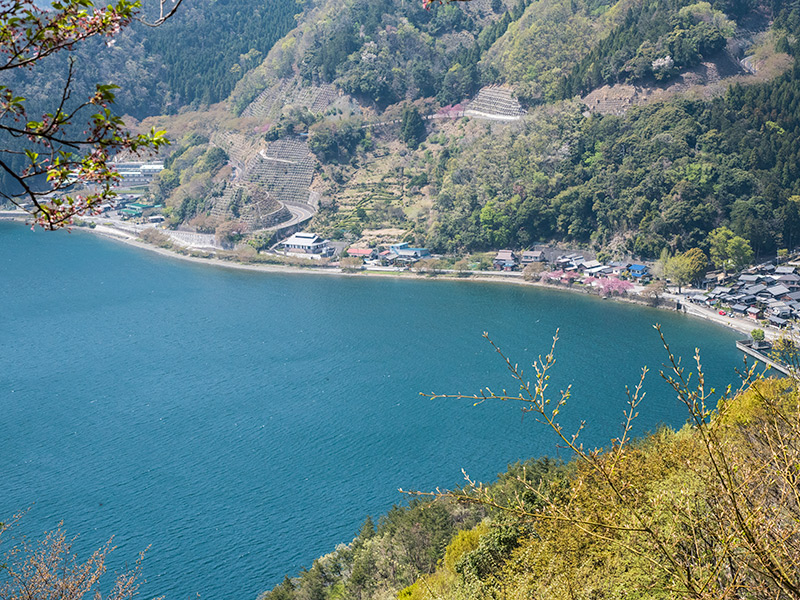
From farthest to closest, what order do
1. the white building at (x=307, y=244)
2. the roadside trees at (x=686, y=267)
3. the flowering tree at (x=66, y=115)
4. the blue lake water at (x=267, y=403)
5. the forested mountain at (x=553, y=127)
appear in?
the white building at (x=307, y=244), the forested mountain at (x=553, y=127), the roadside trees at (x=686, y=267), the blue lake water at (x=267, y=403), the flowering tree at (x=66, y=115)

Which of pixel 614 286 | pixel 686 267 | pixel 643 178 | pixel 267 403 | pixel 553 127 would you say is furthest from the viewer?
pixel 553 127

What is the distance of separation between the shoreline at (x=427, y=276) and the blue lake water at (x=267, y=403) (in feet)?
2.76

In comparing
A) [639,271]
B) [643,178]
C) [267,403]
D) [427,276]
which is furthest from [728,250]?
[267,403]

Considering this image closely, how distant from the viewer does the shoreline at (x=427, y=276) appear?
32703 mm

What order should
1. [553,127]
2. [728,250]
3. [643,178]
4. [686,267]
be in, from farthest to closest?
[553,127], [643,178], [728,250], [686,267]

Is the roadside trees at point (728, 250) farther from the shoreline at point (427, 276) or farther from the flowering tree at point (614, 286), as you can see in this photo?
the flowering tree at point (614, 286)

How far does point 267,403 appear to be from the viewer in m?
→ 26.2

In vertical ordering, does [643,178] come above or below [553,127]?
below

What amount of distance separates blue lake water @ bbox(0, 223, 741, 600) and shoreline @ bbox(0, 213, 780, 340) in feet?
2.76

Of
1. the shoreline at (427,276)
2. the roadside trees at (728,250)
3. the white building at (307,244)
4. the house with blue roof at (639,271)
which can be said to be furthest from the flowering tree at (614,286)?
the white building at (307,244)

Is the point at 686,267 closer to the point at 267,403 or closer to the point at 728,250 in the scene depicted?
the point at 728,250

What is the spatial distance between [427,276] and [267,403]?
2017cm

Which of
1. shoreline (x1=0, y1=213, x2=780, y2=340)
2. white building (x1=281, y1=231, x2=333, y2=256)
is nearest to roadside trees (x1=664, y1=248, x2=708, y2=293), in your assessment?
shoreline (x1=0, y1=213, x2=780, y2=340)

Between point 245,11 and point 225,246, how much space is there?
151 ft
